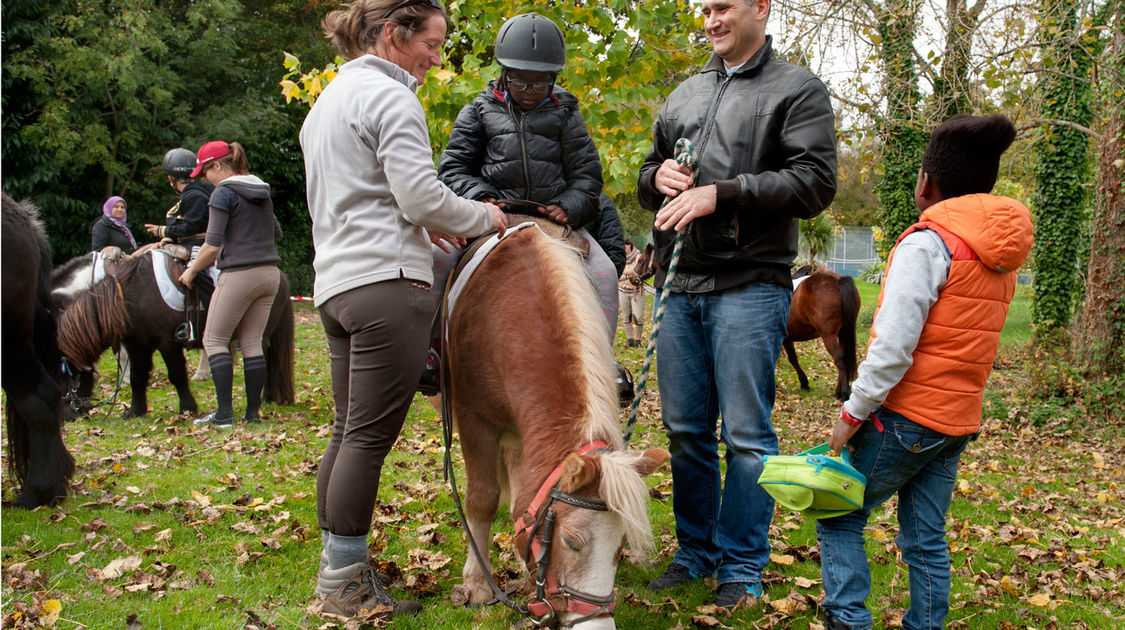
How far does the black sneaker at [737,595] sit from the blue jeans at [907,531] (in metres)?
0.50

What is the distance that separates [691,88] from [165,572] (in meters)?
3.42

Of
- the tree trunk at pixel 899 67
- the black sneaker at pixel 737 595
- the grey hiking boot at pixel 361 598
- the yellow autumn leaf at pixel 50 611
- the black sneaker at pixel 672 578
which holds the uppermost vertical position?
the tree trunk at pixel 899 67

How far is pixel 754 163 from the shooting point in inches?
126

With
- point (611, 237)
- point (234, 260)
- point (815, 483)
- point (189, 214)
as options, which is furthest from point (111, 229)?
point (815, 483)

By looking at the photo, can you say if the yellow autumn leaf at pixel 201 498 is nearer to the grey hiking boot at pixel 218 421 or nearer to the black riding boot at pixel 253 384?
the grey hiking boot at pixel 218 421

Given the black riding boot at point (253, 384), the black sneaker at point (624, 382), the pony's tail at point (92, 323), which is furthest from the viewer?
the black riding boot at point (253, 384)

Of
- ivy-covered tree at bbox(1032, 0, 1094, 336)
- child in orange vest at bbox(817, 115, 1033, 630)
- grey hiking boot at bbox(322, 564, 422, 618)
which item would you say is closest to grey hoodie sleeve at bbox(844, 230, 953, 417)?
child in orange vest at bbox(817, 115, 1033, 630)

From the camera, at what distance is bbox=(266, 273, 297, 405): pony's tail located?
7754 mm

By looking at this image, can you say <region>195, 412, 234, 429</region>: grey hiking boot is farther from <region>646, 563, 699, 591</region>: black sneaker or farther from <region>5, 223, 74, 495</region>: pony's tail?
<region>646, 563, 699, 591</region>: black sneaker

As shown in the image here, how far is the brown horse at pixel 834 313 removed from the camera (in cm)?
1000

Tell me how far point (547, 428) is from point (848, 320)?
27.4 ft

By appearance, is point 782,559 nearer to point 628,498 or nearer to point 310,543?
point 628,498

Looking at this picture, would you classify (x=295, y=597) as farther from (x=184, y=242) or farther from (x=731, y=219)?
(x=184, y=242)

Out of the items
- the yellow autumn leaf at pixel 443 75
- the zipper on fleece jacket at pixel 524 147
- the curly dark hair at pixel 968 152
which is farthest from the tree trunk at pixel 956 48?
the zipper on fleece jacket at pixel 524 147
